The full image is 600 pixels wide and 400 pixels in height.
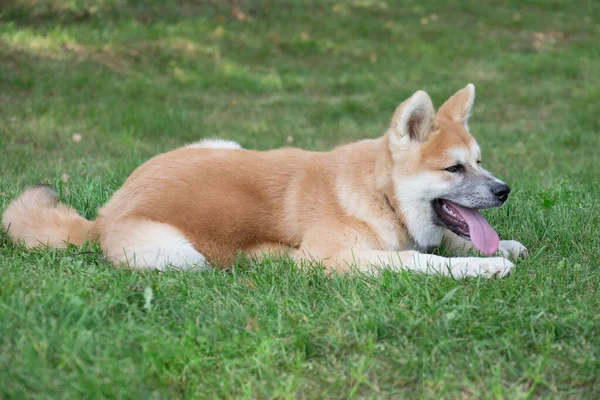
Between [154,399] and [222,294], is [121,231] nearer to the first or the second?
[222,294]

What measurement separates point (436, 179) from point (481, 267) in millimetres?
668

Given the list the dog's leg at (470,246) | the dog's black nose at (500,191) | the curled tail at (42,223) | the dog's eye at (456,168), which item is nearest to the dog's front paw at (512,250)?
the dog's leg at (470,246)

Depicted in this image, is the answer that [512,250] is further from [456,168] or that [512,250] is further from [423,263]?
[423,263]

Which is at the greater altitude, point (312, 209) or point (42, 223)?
point (312, 209)

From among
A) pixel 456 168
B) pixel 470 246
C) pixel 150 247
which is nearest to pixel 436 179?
pixel 456 168

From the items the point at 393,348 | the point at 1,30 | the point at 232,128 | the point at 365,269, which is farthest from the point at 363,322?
the point at 1,30

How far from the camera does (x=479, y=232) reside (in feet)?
15.0

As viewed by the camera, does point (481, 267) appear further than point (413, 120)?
No

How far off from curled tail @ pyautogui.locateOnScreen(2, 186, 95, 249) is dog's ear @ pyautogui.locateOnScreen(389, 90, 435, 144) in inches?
83.8

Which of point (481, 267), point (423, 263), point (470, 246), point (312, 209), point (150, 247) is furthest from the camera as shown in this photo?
point (470, 246)

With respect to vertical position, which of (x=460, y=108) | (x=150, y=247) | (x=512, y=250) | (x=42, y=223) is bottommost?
(x=42, y=223)

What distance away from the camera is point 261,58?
1238 centimetres

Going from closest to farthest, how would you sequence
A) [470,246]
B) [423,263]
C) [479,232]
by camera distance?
[423,263] → [479,232] → [470,246]

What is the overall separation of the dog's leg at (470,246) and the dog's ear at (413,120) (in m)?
0.80
